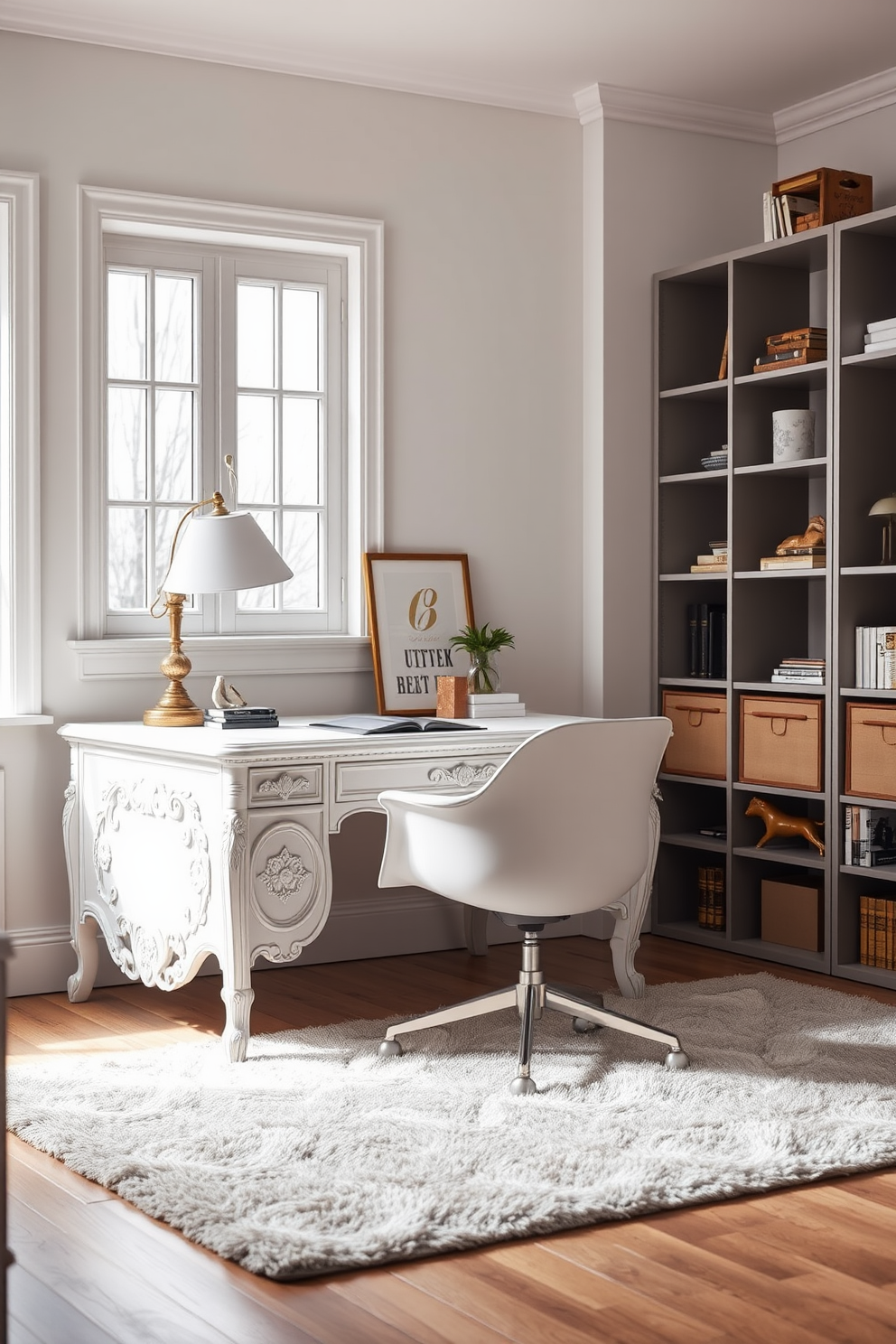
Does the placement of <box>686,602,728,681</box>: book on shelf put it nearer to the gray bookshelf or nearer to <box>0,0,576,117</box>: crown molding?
the gray bookshelf

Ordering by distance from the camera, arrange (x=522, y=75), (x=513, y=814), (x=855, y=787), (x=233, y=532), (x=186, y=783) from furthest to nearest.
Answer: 1. (x=522, y=75)
2. (x=855, y=787)
3. (x=233, y=532)
4. (x=186, y=783)
5. (x=513, y=814)

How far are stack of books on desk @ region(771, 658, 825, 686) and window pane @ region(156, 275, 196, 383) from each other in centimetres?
199

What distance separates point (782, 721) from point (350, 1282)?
8.76 feet

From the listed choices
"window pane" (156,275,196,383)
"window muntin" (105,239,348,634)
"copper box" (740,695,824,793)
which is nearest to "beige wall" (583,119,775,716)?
"copper box" (740,695,824,793)

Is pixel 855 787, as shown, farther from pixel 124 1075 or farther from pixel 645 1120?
pixel 124 1075

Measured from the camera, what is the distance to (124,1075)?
10.8 feet

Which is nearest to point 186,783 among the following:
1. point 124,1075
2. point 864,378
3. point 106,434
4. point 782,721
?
point 124,1075

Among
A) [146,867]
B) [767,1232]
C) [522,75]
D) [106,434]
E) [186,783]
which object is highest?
[522,75]

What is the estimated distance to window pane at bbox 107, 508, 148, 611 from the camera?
441 centimetres

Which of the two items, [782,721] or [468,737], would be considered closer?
[468,737]

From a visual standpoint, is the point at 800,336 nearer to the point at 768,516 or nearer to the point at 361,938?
the point at 768,516

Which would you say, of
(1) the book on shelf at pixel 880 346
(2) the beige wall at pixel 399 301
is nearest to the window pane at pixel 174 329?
(2) the beige wall at pixel 399 301

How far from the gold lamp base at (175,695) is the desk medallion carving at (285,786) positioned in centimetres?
59

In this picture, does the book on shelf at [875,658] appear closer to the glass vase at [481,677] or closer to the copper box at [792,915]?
the copper box at [792,915]
